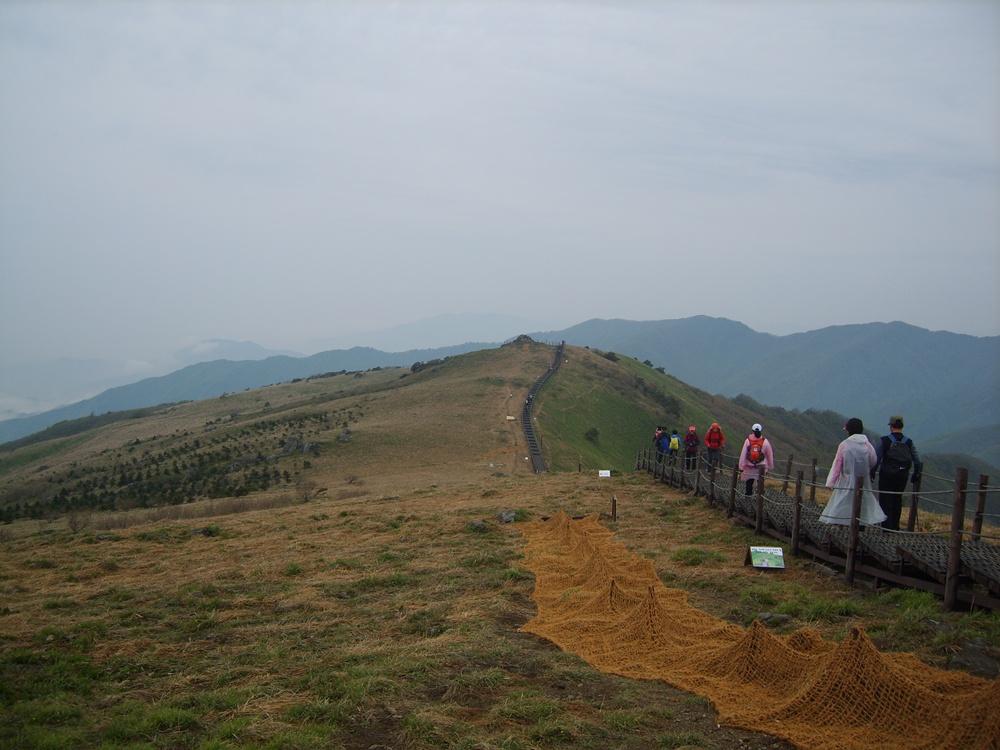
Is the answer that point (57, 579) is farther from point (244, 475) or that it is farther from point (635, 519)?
point (244, 475)

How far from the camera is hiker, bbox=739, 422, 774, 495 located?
48.6 ft

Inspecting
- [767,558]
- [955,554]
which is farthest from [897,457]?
[955,554]

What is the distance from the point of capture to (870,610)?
8.50 m

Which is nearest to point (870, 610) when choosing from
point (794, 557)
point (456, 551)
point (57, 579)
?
point (794, 557)

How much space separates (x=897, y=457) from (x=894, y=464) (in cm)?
13

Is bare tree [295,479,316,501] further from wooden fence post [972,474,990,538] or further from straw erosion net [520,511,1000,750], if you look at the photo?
wooden fence post [972,474,990,538]

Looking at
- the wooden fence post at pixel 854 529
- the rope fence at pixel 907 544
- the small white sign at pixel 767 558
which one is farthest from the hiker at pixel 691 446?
the wooden fence post at pixel 854 529

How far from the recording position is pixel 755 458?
15000 millimetres

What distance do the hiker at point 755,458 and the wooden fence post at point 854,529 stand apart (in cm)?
480

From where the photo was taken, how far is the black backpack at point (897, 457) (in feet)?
34.1

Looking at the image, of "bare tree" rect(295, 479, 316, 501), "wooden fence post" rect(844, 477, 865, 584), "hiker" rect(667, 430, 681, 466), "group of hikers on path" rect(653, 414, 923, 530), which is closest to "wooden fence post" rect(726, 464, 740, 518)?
"group of hikers on path" rect(653, 414, 923, 530)

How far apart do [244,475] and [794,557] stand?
36.0m

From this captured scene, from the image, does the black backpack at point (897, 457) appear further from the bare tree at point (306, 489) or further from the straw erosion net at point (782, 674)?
the bare tree at point (306, 489)

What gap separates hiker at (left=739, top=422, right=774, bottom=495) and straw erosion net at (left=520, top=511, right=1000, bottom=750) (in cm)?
588
